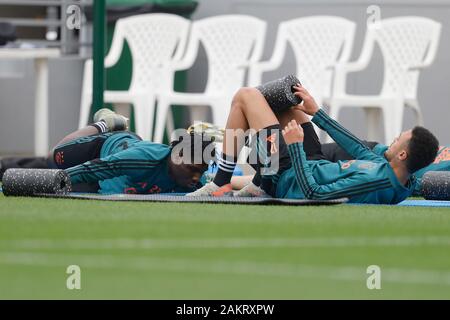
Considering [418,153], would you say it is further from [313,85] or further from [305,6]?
[305,6]

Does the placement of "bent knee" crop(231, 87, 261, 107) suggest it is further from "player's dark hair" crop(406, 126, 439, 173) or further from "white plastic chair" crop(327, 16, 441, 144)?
"white plastic chair" crop(327, 16, 441, 144)

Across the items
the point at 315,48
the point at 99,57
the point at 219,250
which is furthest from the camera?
the point at 315,48

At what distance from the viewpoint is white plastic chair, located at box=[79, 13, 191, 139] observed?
15.6 metres

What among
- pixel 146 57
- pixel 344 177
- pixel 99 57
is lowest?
pixel 344 177

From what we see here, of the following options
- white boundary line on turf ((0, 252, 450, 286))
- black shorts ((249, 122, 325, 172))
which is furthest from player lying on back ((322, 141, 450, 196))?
white boundary line on turf ((0, 252, 450, 286))

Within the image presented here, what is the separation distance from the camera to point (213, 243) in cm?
718

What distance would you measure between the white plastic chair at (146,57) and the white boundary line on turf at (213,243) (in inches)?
326

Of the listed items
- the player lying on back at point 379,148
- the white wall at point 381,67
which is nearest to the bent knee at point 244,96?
the player lying on back at point 379,148

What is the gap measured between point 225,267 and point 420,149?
303 centimetres

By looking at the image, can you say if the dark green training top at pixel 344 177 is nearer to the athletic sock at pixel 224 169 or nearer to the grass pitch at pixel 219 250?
the grass pitch at pixel 219 250

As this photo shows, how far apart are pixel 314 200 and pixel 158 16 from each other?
7.31m

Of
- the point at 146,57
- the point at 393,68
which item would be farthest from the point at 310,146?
the point at 146,57

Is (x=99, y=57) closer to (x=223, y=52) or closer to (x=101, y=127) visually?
(x=101, y=127)

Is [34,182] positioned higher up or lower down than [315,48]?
lower down
